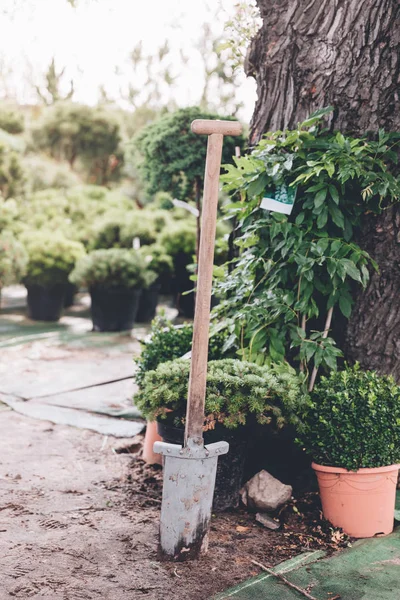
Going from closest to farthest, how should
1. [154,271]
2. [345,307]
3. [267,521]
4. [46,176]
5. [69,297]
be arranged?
[267,521]
[345,307]
[154,271]
[69,297]
[46,176]

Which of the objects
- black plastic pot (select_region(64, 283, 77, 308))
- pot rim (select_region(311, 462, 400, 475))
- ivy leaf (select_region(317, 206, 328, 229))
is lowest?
black plastic pot (select_region(64, 283, 77, 308))

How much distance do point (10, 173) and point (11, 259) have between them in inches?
101

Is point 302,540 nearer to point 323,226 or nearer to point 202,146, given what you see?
point 323,226

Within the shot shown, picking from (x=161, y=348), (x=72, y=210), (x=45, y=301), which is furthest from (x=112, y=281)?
(x=161, y=348)

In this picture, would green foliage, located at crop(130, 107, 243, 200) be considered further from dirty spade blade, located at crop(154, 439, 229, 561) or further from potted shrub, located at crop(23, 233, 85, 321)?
potted shrub, located at crop(23, 233, 85, 321)

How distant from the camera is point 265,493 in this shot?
3.27 metres

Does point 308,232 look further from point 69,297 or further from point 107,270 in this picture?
point 69,297

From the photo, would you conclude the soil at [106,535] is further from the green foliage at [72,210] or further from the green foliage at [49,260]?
the green foliage at [72,210]

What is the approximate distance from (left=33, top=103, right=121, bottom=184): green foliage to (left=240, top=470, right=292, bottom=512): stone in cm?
1521

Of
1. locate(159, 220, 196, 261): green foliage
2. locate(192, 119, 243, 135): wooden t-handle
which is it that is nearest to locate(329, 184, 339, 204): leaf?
locate(192, 119, 243, 135): wooden t-handle

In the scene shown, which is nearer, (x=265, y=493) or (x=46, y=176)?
(x=265, y=493)

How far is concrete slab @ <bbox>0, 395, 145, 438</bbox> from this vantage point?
15.5ft

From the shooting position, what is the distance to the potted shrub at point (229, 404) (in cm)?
303

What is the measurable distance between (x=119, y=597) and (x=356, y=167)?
88.0 inches
